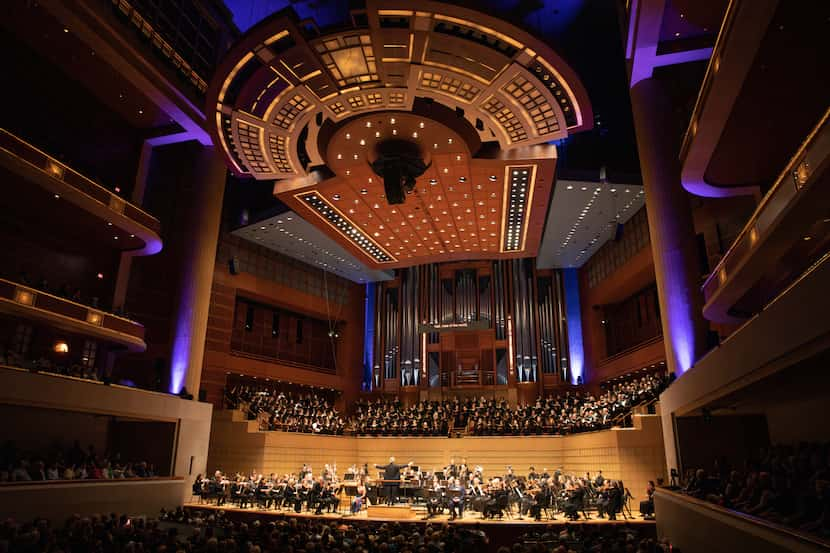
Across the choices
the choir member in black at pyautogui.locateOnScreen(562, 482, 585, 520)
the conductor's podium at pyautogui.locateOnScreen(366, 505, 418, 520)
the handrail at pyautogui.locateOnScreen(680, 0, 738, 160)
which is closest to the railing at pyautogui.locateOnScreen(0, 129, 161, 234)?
the conductor's podium at pyautogui.locateOnScreen(366, 505, 418, 520)

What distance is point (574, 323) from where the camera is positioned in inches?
846

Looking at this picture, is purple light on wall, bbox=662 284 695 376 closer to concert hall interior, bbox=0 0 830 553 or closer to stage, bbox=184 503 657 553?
concert hall interior, bbox=0 0 830 553

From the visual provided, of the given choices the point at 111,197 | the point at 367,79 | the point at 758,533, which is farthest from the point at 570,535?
the point at 111,197

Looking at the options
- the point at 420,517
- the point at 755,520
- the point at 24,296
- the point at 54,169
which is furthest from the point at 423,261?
the point at 755,520

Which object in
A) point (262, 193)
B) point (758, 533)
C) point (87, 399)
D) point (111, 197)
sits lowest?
point (758, 533)

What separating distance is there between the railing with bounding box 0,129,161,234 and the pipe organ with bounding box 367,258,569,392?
447 inches

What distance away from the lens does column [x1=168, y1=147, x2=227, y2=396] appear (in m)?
15.5

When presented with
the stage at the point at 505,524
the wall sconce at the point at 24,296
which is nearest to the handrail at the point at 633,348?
the stage at the point at 505,524

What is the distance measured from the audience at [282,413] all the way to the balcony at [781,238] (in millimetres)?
12268

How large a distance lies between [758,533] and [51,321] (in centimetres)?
1330

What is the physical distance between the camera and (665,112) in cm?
1241

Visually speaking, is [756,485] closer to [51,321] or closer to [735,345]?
[735,345]

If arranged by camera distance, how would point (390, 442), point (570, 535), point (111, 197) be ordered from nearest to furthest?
1. point (570, 535)
2. point (111, 197)
3. point (390, 442)

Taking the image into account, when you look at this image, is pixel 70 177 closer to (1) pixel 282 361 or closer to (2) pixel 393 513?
(1) pixel 282 361
